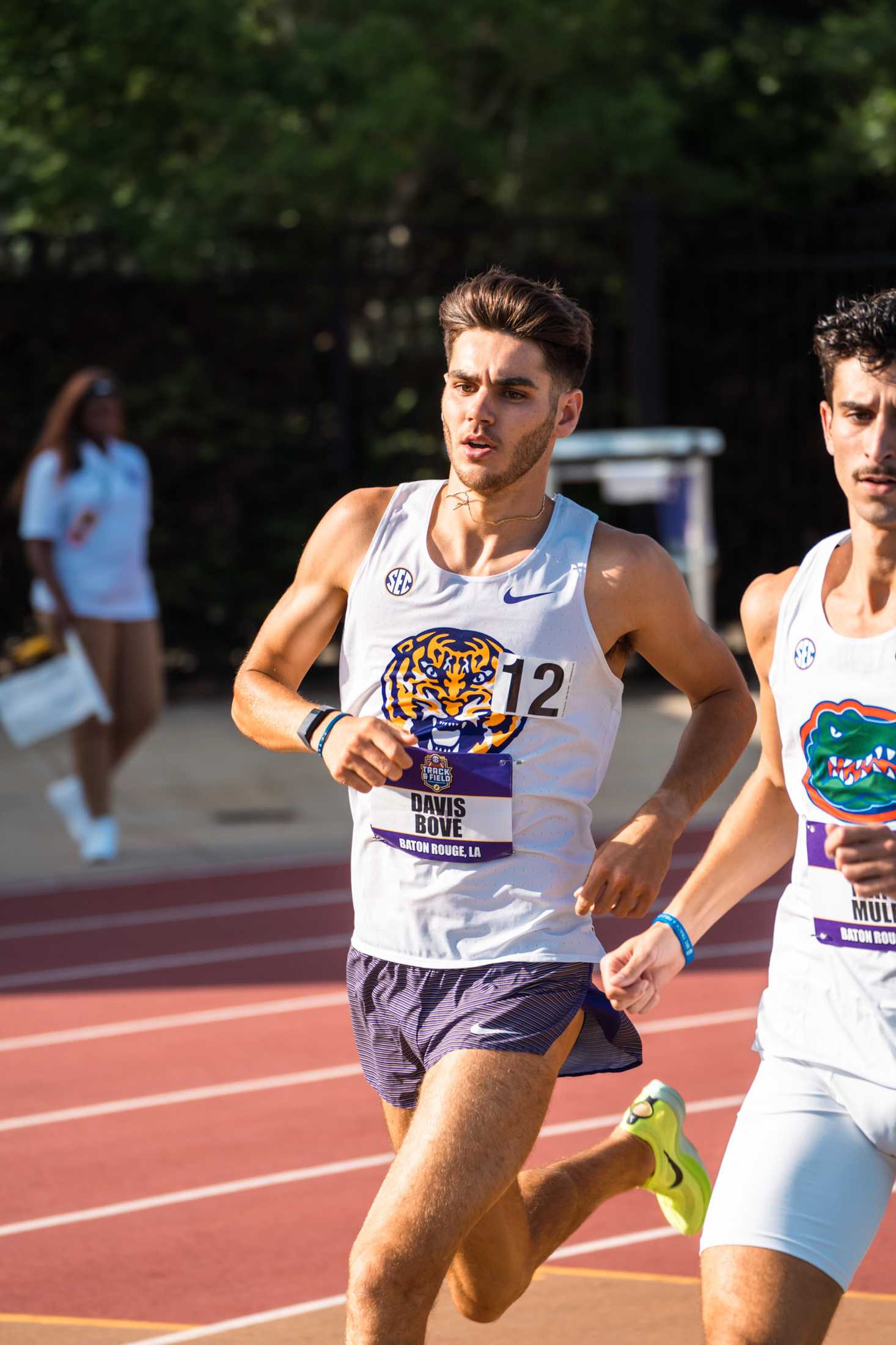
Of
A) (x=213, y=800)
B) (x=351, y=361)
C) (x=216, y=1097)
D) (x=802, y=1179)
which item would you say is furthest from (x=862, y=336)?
(x=351, y=361)

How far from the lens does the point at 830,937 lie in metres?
3.16

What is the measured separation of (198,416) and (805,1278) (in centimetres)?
1155

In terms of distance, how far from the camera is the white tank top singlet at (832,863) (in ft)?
10.2

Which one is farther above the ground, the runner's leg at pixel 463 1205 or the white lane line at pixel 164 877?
the runner's leg at pixel 463 1205

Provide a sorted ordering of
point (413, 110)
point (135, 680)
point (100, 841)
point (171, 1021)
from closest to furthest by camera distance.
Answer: point (171, 1021)
point (135, 680)
point (100, 841)
point (413, 110)

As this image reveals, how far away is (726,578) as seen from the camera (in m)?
14.7

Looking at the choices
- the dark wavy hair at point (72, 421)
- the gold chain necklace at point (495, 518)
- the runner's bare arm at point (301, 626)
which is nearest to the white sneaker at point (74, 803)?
the dark wavy hair at point (72, 421)

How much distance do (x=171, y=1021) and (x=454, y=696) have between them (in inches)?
144

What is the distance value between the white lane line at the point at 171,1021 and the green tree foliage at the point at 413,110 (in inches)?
328

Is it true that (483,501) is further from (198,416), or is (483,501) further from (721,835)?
(198,416)

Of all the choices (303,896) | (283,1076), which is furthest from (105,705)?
(283,1076)

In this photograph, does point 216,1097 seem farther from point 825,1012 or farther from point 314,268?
point 314,268

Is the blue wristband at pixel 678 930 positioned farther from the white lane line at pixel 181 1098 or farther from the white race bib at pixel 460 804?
the white lane line at pixel 181 1098

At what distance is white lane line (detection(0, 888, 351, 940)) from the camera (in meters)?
8.15
